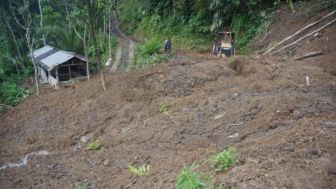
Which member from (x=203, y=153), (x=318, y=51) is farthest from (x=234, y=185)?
(x=318, y=51)

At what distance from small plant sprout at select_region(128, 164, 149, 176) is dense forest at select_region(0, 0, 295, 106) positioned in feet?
37.8

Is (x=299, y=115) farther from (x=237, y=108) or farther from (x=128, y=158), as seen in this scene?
(x=128, y=158)

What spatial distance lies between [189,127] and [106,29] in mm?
27814

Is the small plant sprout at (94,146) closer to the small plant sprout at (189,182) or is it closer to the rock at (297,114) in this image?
the rock at (297,114)

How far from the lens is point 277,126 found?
1185 cm

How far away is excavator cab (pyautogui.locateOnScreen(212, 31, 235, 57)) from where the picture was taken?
23.6m

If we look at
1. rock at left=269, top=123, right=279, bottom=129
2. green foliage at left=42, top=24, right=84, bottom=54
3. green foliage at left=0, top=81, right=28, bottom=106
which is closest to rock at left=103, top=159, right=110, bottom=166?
rock at left=269, top=123, right=279, bottom=129

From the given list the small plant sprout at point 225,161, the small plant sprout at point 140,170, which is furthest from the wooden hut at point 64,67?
the small plant sprout at point 225,161

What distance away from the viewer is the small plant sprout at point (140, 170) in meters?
11.7

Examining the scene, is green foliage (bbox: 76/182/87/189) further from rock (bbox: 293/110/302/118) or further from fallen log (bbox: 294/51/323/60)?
fallen log (bbox: 294/51/323/60)

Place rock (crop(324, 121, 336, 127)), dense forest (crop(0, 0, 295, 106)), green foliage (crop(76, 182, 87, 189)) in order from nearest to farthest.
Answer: rock (crop(324, 121, 336, 127)) < green foliage (crop(76, 182, 87, 189)) < dense forest (crop(0, 0, 295, 106))

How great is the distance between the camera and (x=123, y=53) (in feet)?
109

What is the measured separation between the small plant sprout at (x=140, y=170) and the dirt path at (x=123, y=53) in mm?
16353

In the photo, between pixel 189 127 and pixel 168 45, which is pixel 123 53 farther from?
pixel 189 127
